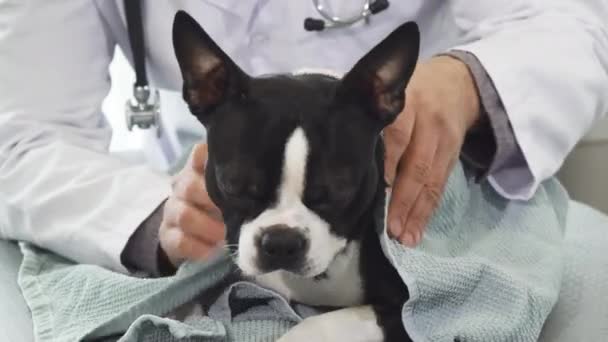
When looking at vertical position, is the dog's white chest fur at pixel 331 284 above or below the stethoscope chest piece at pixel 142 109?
below

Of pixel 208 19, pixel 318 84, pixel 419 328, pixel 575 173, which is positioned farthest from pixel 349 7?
pixel 575 173

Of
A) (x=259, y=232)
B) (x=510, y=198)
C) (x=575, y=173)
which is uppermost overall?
(x=259, y=232)

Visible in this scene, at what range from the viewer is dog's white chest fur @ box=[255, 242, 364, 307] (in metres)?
0.77

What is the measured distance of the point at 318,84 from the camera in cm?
74

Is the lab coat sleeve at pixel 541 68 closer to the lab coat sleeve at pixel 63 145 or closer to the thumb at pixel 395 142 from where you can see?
the thumb at pixel 395 142

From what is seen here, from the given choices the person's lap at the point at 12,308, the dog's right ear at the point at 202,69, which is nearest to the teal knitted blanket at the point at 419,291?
the person's lap at the point at 12,308

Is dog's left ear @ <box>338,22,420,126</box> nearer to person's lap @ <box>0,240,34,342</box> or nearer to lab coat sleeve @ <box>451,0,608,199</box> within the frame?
lab coat sleeve @ <box>451,0,608,199</box>

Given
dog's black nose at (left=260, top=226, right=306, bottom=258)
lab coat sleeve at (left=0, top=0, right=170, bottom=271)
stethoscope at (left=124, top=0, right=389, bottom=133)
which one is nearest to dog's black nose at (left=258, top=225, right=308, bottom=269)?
dog's black nose at (left=260, top=226, right=306, bottom=258)

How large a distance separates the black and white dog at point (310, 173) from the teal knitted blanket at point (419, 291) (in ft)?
0.12

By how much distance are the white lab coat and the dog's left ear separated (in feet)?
0.55

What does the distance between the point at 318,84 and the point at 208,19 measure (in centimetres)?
31

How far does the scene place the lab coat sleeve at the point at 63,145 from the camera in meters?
0.89

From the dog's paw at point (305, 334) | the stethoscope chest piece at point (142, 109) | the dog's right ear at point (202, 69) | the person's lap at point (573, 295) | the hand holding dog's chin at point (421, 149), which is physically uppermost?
the dog's right ear at point (202, 69)

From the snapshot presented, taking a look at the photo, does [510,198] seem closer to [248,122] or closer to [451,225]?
[451,225]
